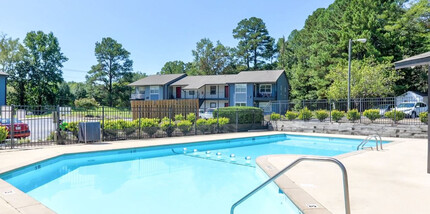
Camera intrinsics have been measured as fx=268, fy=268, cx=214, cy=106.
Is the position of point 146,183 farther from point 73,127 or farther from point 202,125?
point 202,125

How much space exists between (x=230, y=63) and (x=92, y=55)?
2755cm

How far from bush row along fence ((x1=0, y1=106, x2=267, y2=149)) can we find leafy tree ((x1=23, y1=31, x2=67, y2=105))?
32.7 m

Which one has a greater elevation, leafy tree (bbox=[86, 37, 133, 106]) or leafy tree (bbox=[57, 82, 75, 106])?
leafy tree (bbox=[86, 37, 133, 106])

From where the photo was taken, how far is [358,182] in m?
5.70

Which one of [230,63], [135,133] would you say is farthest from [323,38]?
[135,133]

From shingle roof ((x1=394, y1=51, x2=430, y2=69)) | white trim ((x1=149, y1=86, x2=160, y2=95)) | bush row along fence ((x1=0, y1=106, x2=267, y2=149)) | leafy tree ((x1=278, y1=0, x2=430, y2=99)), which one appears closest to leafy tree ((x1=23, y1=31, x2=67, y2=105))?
white trim ((x1=149, y1=86, x2=160, y2=95))

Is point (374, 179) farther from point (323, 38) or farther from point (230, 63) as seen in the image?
point (230, 63)

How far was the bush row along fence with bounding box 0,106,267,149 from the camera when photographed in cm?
1141

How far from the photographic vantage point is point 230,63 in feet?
177

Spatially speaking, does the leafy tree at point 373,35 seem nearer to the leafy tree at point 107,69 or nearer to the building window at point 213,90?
the building window at point 213,90

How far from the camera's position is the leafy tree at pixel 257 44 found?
52.2 metres

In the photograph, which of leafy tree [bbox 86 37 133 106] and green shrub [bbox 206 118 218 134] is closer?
green shrub [bbox 206 118 218 134]

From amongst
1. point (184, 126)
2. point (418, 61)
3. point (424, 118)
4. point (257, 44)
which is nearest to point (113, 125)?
point (184, 126)

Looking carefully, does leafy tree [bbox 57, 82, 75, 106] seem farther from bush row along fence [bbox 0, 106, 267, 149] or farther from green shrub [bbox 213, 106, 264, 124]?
green shrub [bbox 213, 106, 264, 124]
